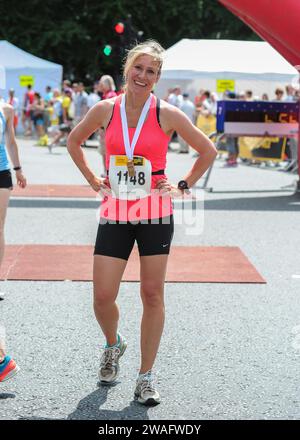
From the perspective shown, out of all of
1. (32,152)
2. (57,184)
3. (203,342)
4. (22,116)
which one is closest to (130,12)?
(22,116)

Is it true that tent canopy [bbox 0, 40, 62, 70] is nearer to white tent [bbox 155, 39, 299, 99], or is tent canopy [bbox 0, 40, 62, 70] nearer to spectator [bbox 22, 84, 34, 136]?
spectator [bbox 22, 84, 34, 136]

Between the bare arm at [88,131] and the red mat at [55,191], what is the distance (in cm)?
976

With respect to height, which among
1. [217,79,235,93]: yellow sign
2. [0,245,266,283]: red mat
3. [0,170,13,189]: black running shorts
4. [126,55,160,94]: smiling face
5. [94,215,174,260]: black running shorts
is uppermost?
[126,55,160,94]: smiling face

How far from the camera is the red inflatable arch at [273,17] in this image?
34.7 feet

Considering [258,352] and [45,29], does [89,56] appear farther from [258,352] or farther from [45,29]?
[258,352]

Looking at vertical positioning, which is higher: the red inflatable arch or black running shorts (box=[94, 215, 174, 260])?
the red inflatable arch

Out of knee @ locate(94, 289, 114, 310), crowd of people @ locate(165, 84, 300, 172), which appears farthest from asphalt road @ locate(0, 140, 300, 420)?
crowd of people @ locate(165, 84, 300, 172)

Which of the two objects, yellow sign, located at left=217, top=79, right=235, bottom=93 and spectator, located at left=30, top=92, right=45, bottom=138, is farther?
spectator, located at left=30, top=92, right=45, bottom=138

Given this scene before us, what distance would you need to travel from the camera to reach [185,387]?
5.07 m

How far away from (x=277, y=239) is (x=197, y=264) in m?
1.92

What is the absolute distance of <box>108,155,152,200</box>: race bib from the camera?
15.7 ft

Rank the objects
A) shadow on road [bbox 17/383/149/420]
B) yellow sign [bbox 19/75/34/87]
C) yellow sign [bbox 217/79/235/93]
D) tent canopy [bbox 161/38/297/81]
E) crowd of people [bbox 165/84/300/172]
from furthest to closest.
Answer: yellow sign [bbox 19/75/34/87] < yellow sign [bbox 217/79/235/93] < tent canopy [bbox 161/38/297/81] < crowd of people [bbox 165/84/300/172] < shadow on road [bbox 17/383/149/420]

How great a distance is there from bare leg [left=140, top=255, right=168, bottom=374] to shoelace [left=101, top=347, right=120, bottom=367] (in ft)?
0.87

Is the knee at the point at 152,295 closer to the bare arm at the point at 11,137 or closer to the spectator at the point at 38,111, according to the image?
the bare arm at the point at 11,137
